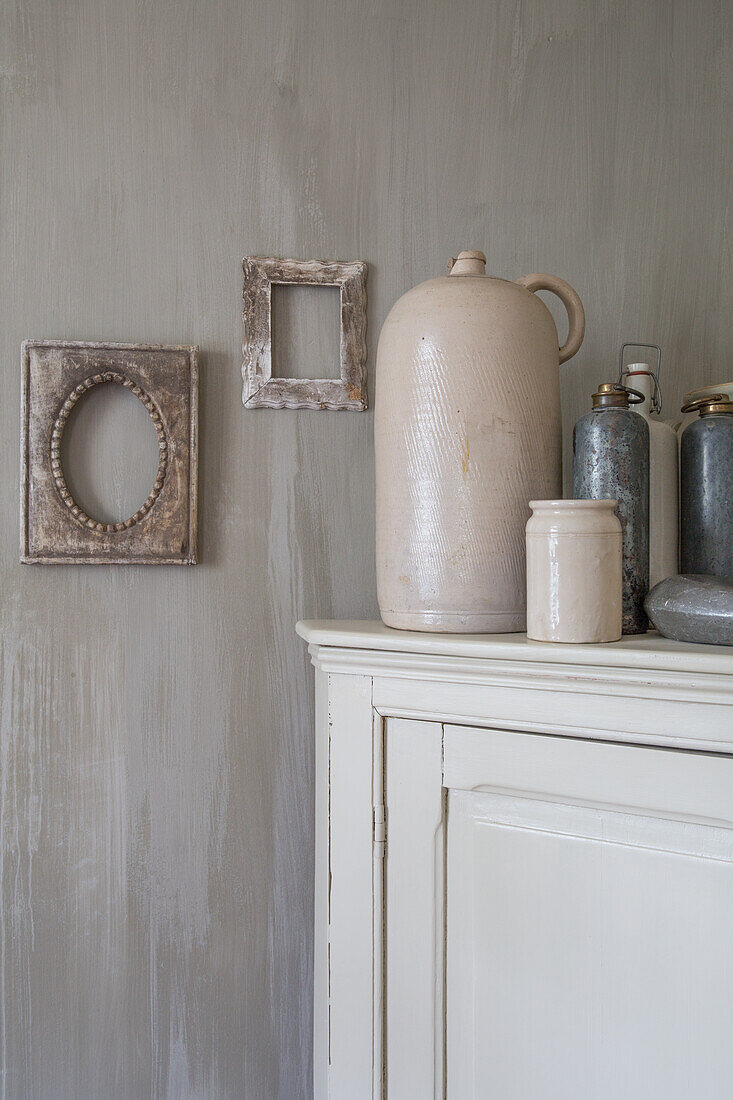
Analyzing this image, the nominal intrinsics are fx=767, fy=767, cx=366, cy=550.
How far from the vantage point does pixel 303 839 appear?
1.13m

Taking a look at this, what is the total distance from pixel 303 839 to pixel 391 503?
55 centimetres

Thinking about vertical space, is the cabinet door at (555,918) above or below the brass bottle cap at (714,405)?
below

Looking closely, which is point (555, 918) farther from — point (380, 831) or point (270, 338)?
point (270, 338)

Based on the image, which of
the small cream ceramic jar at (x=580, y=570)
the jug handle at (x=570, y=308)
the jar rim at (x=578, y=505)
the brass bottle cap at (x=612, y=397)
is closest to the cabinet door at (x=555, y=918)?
the small cream ceramic jar at (x=580, y=570)

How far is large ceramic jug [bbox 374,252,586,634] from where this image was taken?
835 millimetres

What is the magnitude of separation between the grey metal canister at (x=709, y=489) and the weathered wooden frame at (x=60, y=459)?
659 millimetres

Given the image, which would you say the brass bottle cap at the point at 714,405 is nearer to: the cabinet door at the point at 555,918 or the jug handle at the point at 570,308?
the jug handle at the point at 570,308

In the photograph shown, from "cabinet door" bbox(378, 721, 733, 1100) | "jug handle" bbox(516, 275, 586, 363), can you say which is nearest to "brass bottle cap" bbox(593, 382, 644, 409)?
"jug handle" bbox(516, 275, 586, 363)

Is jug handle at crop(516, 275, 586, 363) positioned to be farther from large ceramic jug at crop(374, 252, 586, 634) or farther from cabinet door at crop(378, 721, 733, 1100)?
cabinet door at crop(378, 721, 733, 1100)

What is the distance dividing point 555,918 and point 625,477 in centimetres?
45

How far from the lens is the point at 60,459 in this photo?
1.09 meters

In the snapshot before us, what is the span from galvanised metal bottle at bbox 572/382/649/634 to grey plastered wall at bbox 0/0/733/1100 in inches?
13.3

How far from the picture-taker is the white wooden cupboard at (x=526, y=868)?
0.66 meters

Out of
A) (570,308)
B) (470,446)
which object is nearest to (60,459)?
(470,446)
